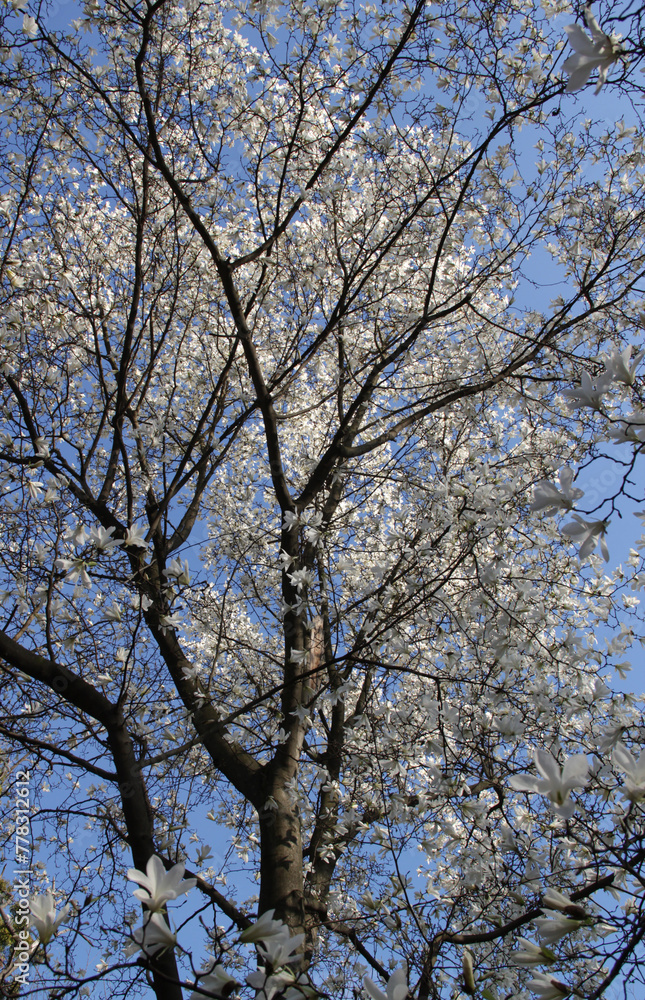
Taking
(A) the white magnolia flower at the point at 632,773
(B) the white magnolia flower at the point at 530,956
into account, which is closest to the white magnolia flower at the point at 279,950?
(B) the white magnolia flower at the point at 530,956

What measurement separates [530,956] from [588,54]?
61.9 inches

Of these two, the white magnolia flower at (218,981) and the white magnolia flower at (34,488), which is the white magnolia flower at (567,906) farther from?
the white magnolia flower at (34,488)

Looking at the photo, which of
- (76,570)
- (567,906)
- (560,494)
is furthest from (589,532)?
(76,570)

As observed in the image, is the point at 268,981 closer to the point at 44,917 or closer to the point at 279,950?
the point at 279,950

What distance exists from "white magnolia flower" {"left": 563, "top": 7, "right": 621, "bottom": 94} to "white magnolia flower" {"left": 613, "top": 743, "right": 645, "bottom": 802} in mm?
1118

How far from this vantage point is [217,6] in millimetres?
3715

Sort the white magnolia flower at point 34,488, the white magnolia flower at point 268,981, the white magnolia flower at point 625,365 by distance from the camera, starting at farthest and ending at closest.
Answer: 1. the white magnolia flower at point 34,488
2. the white magnolia flower at point 625,365
3. the white magnolia flower at point 268,981

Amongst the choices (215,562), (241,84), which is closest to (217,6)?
(241,84)

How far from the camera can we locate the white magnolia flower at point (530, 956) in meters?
1.00

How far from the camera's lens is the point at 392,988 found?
1.02 m

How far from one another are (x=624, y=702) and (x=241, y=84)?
4.30 m

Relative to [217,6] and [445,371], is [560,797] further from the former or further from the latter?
[217,6]

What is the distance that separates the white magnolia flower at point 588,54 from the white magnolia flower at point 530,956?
1470 millimetres

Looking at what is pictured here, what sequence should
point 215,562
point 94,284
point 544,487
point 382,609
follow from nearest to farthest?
point 544,487 < point 382,609 < point 94,284 < point 215,562
